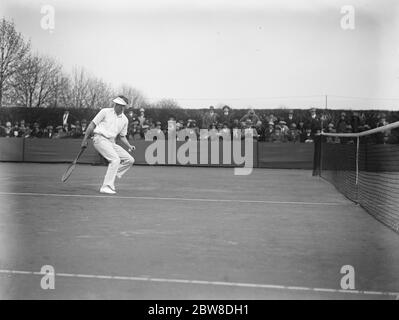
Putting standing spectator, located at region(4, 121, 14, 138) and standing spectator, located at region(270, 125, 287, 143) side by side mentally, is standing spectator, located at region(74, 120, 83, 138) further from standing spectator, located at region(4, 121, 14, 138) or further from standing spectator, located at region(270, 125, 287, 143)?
standing spectator, located at region(270, 125, 287, 143)

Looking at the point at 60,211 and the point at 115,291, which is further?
the point at 60,211

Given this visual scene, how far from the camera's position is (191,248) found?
5.43 metres

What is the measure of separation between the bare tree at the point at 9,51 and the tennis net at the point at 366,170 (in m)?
18.3

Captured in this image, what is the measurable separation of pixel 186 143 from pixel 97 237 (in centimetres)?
1740

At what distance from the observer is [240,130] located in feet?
72.1

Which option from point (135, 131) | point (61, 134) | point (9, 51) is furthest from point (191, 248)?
point (9, 51)

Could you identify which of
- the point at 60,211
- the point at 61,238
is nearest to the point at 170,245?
the point at 61,238

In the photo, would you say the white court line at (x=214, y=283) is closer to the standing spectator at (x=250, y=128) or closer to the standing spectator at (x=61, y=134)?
the standing spectator at (x=250, y=128)

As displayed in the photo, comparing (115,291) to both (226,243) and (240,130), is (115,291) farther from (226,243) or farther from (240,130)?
(240,130)

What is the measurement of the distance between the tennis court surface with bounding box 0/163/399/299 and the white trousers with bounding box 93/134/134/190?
113 cm

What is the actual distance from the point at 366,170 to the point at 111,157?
800 centimetres

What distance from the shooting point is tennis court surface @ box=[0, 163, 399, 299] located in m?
4.03

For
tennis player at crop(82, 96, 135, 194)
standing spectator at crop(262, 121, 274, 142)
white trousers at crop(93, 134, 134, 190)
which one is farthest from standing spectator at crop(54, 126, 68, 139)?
tennis player at crop(82, 96, 135, 194)

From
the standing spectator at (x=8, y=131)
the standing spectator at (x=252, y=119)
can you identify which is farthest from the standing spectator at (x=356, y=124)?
the standing spectator at (x=8, y=131)
